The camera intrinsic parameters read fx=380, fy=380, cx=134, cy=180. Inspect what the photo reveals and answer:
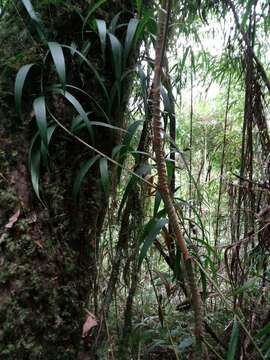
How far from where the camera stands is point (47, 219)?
36.2 inches

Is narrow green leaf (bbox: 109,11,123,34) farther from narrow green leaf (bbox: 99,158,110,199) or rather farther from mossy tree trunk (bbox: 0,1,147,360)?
narrow green leaf (bbox: 99,158,110,199)

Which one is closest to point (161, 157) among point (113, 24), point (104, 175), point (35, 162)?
point (104, 175)

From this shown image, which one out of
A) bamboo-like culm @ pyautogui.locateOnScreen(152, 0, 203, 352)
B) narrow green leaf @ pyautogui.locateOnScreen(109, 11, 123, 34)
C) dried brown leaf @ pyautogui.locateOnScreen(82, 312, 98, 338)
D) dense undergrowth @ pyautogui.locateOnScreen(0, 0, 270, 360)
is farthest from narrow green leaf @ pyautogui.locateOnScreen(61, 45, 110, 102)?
dried brown leaf @ pyautogui.locateOnScreen(82, 312, 98, 338)

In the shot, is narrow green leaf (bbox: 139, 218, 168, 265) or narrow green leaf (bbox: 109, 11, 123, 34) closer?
narrow green leaf (bbox: 139, 218, 168, 265)

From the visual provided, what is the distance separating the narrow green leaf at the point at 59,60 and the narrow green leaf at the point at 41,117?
0.08 m

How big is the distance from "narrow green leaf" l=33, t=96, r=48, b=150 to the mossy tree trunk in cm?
7

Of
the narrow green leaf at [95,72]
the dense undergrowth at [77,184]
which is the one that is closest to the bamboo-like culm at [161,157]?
the dense undergrowth at [77,184]

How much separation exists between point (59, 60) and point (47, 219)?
38cm

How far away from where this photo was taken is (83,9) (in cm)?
104

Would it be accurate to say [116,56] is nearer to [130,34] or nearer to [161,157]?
[130,34]

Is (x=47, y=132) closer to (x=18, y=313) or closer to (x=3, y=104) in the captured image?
(x=3, y=104)

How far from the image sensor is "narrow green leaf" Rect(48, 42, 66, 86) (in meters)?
0.88

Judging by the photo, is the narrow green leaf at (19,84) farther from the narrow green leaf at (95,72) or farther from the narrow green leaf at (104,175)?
the narrow green leaf at (104,175)

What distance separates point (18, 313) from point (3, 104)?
0.51m
